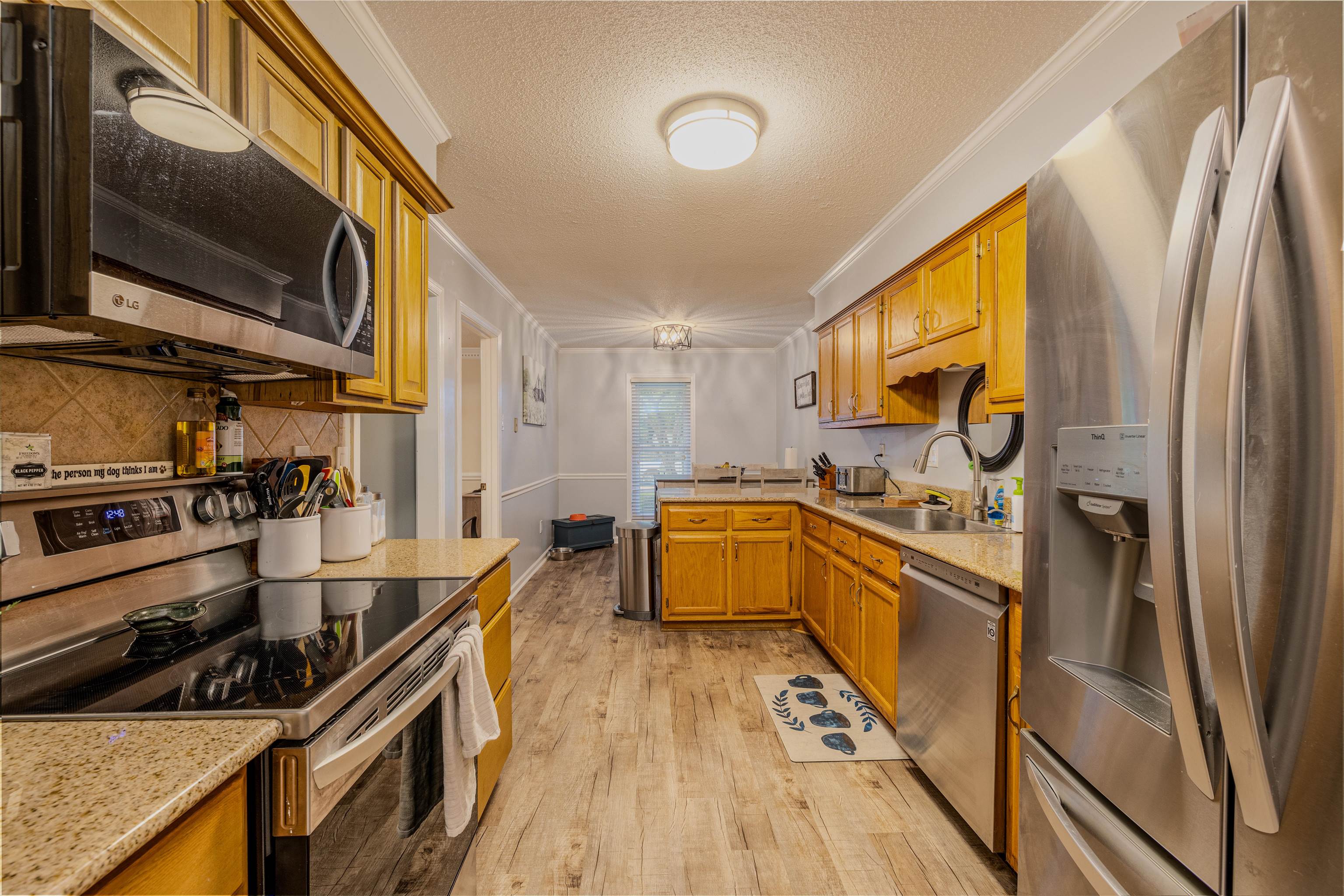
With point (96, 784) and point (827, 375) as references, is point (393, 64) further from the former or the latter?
point (827, 375)

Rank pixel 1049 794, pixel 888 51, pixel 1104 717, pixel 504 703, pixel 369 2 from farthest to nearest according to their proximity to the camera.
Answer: pixel 504 703 < pixel 888 51 < pixel 369 2 < pixel 1049 794 < pixel 1104 717

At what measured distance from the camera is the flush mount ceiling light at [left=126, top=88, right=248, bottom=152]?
0.82 meters

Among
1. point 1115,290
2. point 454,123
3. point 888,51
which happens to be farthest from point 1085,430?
point 454,123

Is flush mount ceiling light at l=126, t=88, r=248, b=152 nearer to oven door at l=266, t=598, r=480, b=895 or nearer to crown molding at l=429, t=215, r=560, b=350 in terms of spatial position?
oven door at l=266, t=598, r=480, b=895

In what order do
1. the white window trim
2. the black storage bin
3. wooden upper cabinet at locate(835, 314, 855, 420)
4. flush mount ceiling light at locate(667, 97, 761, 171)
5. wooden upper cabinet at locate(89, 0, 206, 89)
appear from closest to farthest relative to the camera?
wooden upper cabinet at locate(89, 0, 206, 89), flush mount ceiling light at locate(667, 97, 761, 171), wooden upper cabinet at locate(835, 314, 855, 420), the black storage bin, the white window trim

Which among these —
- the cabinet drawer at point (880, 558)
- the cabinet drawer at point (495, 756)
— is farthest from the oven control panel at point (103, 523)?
the cabinet drawer at point (880, 558)

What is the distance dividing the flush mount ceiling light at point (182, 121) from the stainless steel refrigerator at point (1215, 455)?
4.81ft

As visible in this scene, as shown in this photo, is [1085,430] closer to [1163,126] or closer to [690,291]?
[1163,126]

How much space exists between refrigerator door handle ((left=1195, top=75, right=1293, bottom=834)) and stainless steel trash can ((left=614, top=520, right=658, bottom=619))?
10.9 ft

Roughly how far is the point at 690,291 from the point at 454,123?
2.46 meters

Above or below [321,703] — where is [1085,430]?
above

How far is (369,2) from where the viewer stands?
158cm

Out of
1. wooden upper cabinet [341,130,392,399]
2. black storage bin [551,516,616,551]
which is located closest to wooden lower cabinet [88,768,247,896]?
Result: wooden upper cabinet [341,130,392,399]

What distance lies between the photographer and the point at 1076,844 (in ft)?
3.11
